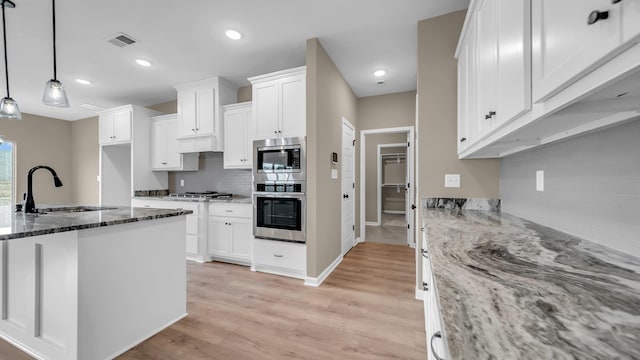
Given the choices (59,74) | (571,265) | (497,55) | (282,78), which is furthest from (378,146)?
(59,74)

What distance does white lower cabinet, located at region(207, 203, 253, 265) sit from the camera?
3.27m

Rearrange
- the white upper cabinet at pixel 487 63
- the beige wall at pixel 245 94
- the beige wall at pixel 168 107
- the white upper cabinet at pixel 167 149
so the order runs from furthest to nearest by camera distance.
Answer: the beige wall at pixel 168 107 → the white upper cabinet at pixel 167 149 → the beige wall at pixel 245 94 → the white upper cabinet at pixel 487 63

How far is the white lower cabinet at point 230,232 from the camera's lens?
3.27 m

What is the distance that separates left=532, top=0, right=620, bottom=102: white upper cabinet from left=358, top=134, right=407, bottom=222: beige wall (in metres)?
5.17

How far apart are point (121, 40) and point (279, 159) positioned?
2.23 meters

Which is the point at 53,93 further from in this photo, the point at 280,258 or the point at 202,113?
the point at 280,258

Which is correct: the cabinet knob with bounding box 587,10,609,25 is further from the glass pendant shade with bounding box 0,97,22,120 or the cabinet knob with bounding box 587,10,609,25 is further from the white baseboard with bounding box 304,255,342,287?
the glass pendant shade with bounding box 0,97,22,120

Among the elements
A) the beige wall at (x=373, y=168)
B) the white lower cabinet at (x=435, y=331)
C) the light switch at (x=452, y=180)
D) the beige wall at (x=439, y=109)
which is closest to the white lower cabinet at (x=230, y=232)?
the beige wall at (x=439, y=109)

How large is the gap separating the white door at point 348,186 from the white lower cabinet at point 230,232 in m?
1.41

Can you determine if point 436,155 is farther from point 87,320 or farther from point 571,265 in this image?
point 87,320

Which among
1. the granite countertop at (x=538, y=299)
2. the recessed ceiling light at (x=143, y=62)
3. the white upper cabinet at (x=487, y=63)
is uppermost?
the recessed ceiling light at (x=143, y=62)

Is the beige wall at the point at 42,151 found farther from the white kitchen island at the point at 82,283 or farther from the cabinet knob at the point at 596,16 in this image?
the cabinet knob at the point at 596,16

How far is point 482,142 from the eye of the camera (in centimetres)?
141

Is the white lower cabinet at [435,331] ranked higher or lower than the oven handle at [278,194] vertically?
lower
